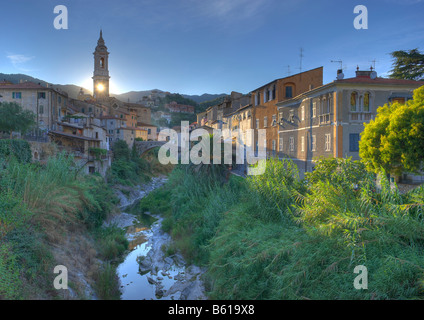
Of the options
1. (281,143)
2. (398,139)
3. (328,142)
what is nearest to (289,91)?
(281,143)

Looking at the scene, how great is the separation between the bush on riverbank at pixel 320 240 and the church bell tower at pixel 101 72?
2568 inches

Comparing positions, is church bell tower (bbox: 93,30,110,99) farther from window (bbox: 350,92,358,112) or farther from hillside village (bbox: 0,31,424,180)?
window (bbox: 350,92,358,112)

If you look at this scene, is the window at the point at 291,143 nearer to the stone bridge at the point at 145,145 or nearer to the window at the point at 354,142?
the window at the point at 354,142

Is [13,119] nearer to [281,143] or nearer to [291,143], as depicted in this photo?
[281,143]

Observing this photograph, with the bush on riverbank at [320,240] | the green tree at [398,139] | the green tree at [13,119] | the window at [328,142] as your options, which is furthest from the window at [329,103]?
the green tree at [13,119]

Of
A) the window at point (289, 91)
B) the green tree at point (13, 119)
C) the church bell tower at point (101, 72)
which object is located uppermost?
the church bell tower at point (101, 72)

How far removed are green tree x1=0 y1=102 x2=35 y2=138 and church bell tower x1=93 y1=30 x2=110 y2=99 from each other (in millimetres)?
47063

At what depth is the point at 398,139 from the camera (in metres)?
12.6

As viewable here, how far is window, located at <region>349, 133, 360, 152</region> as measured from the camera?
59.9 ft

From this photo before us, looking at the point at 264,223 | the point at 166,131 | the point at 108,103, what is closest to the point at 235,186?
the point at 264,223

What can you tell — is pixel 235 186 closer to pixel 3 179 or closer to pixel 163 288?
pixel 163 288

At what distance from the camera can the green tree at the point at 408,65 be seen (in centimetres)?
2736

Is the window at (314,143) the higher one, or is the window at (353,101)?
the window at (353,101)
